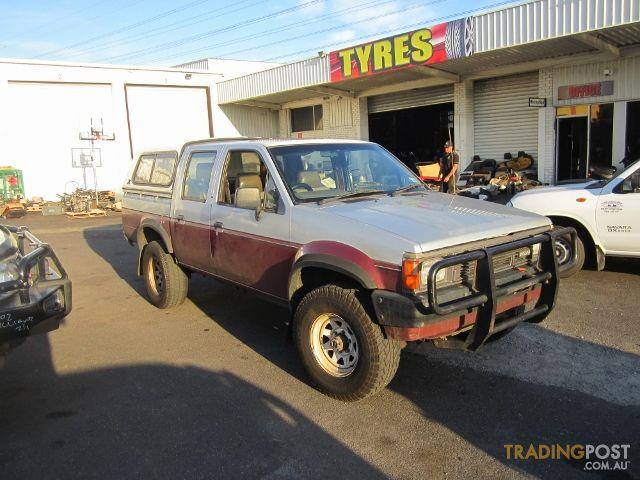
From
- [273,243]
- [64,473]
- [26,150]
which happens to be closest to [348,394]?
[273,243]

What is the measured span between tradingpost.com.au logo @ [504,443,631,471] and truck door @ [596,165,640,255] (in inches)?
164

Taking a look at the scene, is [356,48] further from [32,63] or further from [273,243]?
[273,243]

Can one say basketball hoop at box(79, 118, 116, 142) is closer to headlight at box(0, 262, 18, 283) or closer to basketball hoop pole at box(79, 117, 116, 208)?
basketball hoop pole at box(79, 117, 116, 208)

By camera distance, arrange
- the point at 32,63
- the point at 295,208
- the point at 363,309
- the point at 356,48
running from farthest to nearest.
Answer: the point at 32,63
the point at 356,48
the point at 295,208
the point at 363,309

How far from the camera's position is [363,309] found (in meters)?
3.71

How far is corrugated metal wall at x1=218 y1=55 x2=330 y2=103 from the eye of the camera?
19875 mm

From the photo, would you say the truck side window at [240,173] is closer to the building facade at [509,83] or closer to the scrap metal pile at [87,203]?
the building facade at [509,83]

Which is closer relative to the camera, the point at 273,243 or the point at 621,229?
the point at 273,243

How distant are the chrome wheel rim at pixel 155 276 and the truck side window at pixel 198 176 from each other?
3.84 feet

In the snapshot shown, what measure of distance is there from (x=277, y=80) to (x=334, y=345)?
19536 mm

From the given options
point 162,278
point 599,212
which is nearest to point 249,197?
point 162,278

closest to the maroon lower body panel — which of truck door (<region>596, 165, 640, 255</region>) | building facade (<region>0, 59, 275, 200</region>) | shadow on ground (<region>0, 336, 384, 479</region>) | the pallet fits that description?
shadow on ground (<region>0, 336, 384, 479</region>)

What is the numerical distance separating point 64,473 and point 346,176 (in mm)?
3236

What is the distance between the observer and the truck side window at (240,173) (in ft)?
16.5
